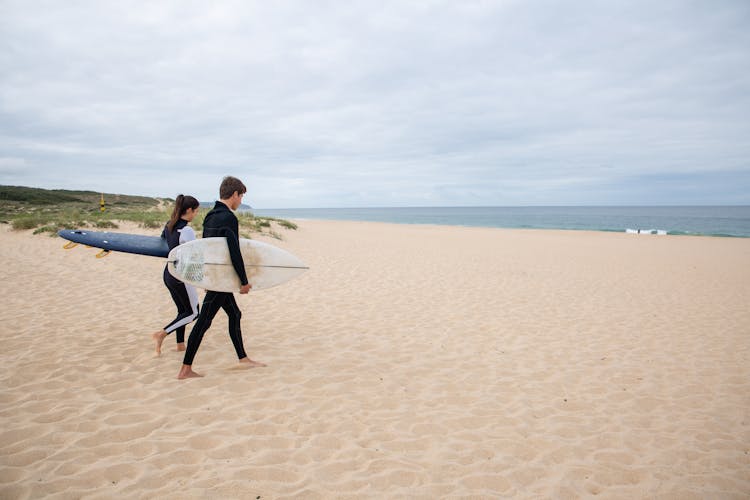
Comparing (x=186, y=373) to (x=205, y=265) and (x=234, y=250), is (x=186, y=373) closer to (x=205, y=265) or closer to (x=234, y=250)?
(x=205, y=265)

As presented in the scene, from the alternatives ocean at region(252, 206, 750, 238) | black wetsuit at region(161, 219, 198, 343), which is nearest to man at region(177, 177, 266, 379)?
black wetsuit at region(161, 219, 198, 343)

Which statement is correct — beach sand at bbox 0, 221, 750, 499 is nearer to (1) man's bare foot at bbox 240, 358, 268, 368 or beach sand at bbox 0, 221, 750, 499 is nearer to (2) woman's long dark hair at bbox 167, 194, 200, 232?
(1) man's bare foot at bbox 240, 358, 268, 368

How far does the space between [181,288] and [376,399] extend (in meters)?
2.48

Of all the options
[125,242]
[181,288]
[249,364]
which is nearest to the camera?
[181,288]

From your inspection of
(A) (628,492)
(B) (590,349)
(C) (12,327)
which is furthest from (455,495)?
(C) (12,327)

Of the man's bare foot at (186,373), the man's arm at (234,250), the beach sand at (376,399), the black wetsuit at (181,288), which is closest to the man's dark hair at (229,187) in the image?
the man's arm at (234,250)

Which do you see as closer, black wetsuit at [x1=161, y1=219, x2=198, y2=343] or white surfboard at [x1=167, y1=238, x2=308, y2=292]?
white surfboard at [x1=167, y1=238, x2=308, y2=292]

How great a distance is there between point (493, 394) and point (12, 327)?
21.2 feet

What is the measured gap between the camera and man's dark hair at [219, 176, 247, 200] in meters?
3.83

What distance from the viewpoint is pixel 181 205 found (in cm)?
416

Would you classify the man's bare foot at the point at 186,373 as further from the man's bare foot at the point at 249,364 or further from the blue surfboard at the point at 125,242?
the blue surfboard at the point at 125,242

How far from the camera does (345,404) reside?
3.73 m

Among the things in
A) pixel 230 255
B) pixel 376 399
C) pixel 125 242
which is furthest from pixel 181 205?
pixel 376 399

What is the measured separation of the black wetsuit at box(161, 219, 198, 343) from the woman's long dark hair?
0.04 metres
